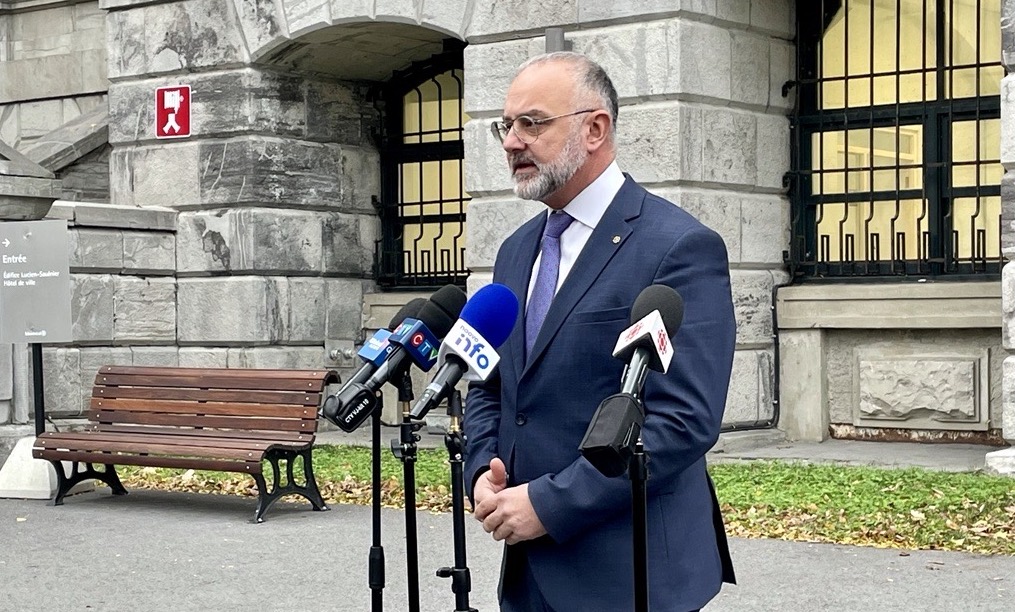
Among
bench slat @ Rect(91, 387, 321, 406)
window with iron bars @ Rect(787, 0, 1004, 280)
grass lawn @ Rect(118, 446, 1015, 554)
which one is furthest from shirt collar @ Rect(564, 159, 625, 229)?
window with iron bars @ Rect(787, 0, 1004, 280)

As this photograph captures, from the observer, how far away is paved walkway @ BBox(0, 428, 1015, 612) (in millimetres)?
7281

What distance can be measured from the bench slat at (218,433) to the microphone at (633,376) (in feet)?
22.5

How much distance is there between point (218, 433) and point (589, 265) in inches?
280

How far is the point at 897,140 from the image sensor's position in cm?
1272

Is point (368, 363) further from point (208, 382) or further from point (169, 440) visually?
point (208, 382)

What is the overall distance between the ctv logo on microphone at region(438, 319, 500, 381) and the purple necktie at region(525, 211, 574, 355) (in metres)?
0.29

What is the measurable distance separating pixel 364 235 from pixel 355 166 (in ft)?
2.09

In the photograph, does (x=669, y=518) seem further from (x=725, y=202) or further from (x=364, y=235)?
(x=364, y=235)

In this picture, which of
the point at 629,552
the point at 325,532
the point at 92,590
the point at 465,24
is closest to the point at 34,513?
the point at 325,532

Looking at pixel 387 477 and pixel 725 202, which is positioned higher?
pixel 725 202

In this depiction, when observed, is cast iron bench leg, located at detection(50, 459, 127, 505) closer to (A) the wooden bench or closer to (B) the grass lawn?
(A) the wooden bench

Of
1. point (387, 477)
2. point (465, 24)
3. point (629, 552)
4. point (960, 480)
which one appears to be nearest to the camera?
point (629, 552)

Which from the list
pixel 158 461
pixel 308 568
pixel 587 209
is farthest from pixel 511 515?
pixel 158 461

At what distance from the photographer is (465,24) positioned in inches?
523
